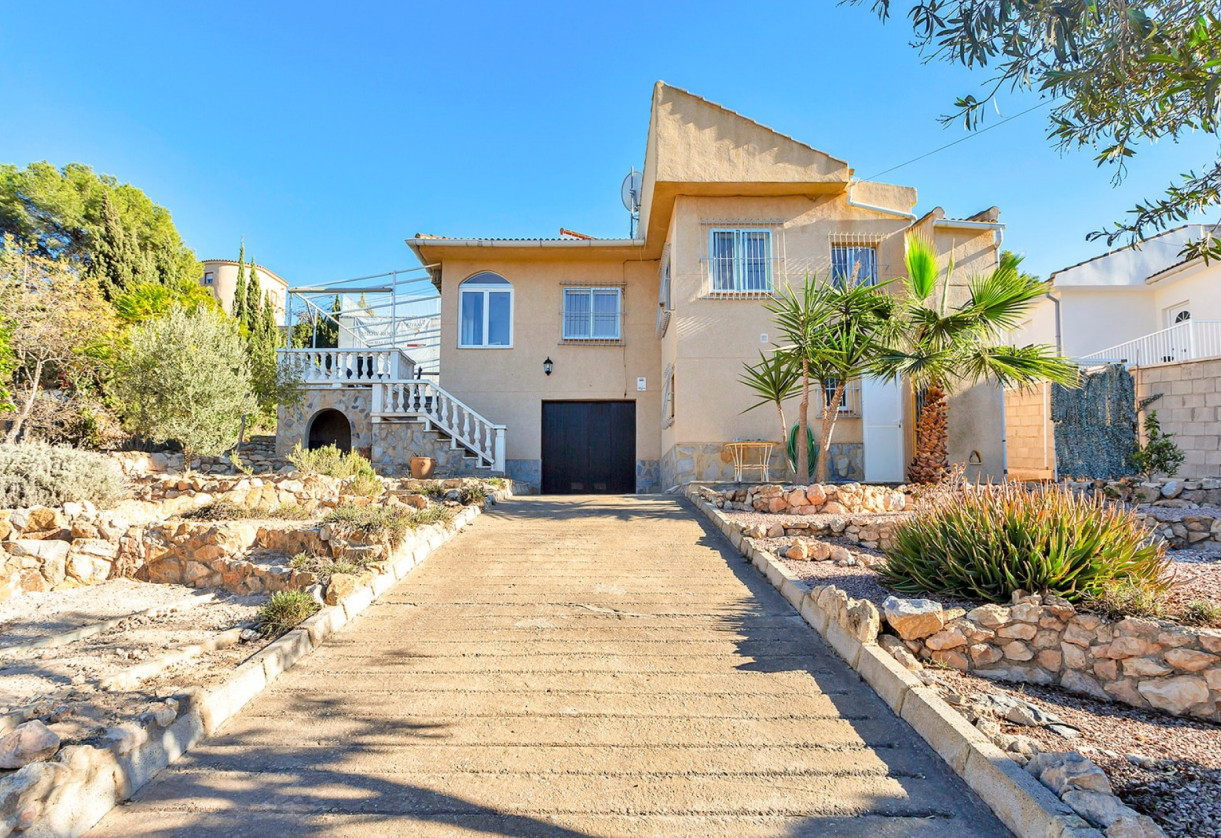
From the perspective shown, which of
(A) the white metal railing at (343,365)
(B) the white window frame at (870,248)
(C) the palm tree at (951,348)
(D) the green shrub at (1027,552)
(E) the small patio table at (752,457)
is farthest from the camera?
(A) the white metal railing at (343,365)

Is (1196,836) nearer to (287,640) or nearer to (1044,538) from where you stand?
(1044,538)

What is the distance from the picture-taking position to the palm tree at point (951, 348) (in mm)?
9430

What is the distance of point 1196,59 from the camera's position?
11.2 ft

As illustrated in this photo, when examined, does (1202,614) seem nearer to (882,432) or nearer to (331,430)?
(882,432)

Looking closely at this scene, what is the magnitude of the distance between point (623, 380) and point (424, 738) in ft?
38.8

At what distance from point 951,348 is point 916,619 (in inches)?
260

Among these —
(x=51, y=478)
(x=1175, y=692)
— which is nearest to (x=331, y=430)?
(x=51, y=478)

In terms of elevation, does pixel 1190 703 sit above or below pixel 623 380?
below

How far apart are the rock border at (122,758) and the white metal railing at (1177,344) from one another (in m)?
17.7

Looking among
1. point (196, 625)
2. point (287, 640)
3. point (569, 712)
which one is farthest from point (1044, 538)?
point (196, 625)

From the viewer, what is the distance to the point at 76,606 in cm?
586

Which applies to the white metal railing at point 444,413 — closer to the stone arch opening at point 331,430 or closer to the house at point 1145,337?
the stone arch opening at point 331,430

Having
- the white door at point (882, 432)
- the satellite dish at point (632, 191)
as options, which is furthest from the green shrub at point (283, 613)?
the satellite dish at point (632, 191)

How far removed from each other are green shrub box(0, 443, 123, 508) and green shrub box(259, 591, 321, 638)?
4726mm
